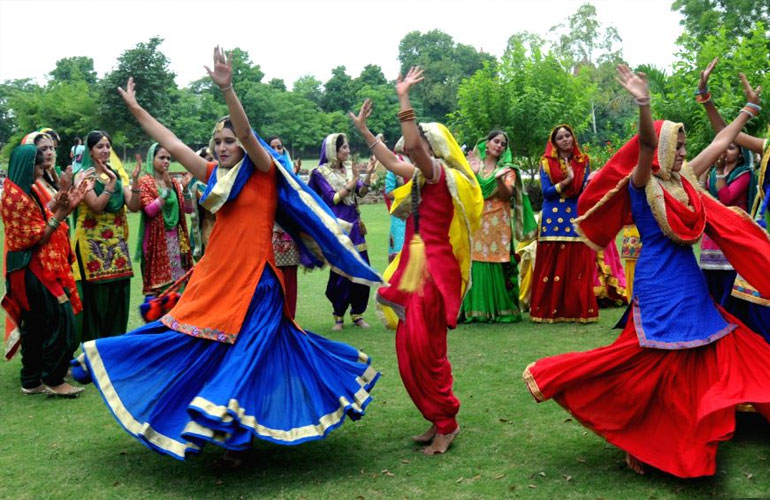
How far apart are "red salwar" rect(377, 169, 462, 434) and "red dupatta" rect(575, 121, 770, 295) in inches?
37.5

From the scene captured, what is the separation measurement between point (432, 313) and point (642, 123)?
1716 mm

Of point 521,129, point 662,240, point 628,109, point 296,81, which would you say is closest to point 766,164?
point 662,240

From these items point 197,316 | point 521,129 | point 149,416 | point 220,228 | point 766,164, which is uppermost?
point 521,129

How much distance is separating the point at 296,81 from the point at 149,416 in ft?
229

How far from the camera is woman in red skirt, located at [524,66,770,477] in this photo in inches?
167

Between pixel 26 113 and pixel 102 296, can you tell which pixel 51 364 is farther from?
pixel 26 113

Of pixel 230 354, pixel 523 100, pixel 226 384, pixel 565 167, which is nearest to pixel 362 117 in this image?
pixel 230 354

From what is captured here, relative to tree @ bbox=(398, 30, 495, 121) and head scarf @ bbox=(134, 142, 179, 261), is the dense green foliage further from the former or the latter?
head scarf @ bbox=(134, 142, 179, 261)

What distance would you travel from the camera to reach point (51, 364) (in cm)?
657

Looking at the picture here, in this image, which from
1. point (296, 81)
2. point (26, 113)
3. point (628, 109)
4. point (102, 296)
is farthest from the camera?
point (296, 81)

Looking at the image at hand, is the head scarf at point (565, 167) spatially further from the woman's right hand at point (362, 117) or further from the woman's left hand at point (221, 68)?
the woman's left hand at point (221, 68)

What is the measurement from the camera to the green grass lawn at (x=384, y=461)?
14.3 feet

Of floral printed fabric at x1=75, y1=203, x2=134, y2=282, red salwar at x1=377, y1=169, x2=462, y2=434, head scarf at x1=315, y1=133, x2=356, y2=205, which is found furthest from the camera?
head scarf at x1=315, y1=133, x2=356, y2=205

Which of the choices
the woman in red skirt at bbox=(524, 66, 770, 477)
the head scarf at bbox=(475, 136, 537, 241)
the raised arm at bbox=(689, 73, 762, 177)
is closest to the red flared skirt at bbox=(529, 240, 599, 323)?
the head scarf at bbox=(475, 136, 537, 241)
